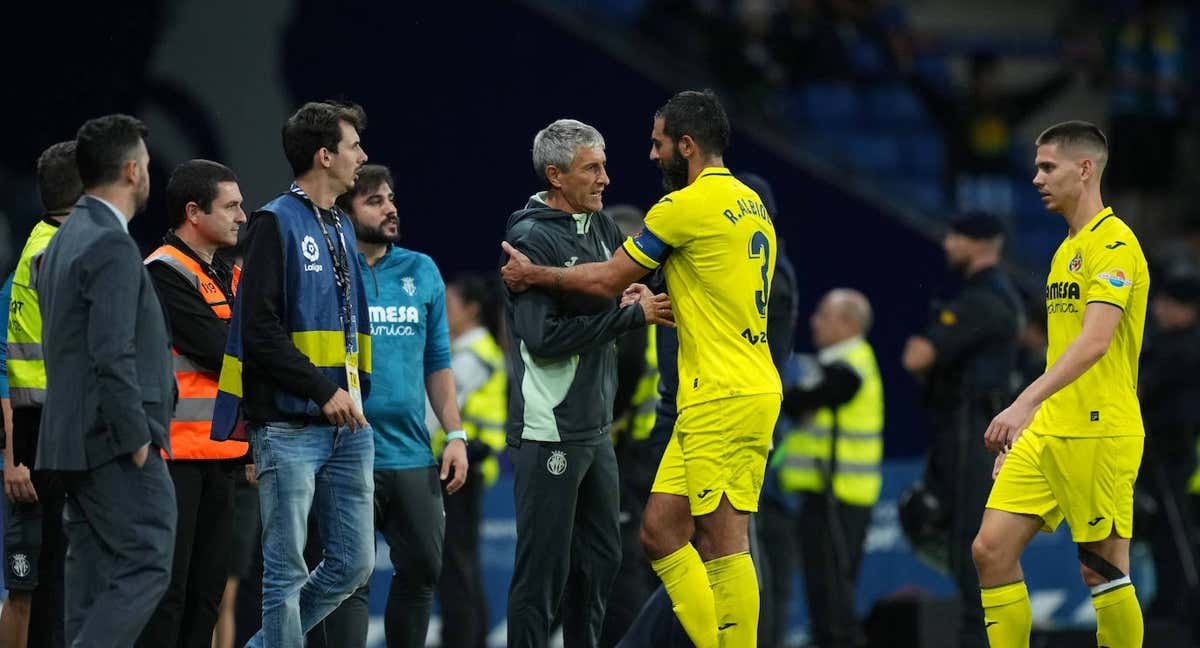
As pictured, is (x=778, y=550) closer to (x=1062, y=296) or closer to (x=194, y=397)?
(x=1062, y=296)

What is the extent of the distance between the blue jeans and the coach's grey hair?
133 cm

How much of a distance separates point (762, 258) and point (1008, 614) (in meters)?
1.80

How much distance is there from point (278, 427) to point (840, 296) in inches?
211

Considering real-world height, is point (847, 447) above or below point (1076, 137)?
below

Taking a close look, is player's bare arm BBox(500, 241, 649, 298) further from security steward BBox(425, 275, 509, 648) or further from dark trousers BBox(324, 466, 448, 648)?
security steward BBox(425, 275, 509, 648)

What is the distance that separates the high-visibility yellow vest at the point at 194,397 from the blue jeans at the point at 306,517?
1.77 feet

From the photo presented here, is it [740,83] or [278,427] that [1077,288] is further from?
[740,83]

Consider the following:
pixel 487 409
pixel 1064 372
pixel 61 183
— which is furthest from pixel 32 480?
pixel 1064 372

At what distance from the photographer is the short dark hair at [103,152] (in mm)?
5859

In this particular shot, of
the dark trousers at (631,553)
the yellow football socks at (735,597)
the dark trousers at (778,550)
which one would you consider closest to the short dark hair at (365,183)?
the dark trousers at (631,553)

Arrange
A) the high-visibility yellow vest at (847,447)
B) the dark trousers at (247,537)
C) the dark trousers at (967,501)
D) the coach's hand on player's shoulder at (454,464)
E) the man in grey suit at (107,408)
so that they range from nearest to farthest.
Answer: the man in grey suit at (107,408) < the coach's hand on player's shoulder at (454,464) < the dark trousers at (247,537) < the dark trousers at (967,501) < the high-visibility yellow vest at (847,447)

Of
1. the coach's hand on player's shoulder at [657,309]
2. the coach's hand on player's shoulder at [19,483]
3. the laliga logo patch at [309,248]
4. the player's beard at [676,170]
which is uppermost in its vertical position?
the player's beard at [676,170]

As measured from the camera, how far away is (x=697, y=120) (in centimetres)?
654

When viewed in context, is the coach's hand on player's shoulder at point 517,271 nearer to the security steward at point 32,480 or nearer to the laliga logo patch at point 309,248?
the laliga logo patch at point 309,248
